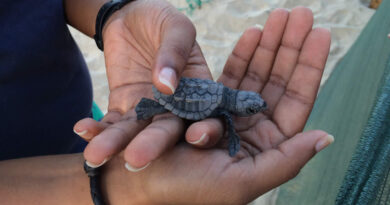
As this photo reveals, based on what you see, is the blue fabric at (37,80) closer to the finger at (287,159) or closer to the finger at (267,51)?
the finger at (267,51)

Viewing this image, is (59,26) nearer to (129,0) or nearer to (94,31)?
(94,31)

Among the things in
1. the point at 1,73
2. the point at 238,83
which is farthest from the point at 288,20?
the point at 1,73

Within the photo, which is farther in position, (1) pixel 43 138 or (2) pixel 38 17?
(1) pixel 43 138

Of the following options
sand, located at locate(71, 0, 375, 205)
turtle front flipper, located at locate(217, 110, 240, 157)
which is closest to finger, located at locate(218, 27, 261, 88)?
turtle front flipper, located at locate(217, 110, 240, 157)

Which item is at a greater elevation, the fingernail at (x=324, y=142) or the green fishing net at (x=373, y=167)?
the green fishing net at (x=373, y=167)

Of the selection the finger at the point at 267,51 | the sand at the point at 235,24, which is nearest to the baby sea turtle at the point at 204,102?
the finger at the point at 267,51
